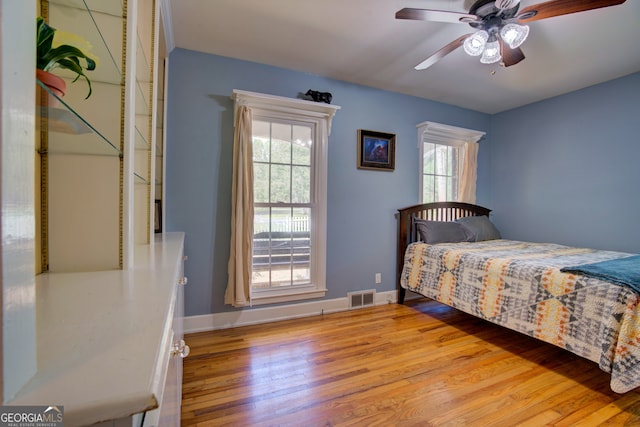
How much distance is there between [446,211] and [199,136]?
3.04 meters

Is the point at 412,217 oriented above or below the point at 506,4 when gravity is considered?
below

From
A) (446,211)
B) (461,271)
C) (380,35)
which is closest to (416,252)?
(461,271)

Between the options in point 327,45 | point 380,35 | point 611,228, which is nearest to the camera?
point 380,35

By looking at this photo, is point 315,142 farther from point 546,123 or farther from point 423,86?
point 546,123

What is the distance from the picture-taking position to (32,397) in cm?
32

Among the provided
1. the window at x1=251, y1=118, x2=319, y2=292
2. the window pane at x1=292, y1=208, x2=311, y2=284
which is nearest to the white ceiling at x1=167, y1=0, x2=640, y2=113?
the window at x1=251, y1=118, x2=319, y2=292

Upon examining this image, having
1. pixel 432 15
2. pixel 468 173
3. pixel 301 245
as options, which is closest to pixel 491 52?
pixel 432 15

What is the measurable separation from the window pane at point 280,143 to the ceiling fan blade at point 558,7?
1932 mm

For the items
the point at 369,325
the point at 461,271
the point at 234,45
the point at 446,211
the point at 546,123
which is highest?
the point at 234,45

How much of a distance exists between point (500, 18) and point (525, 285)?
72.3 inches

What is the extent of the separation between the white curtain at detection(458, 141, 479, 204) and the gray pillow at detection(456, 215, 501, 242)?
349 mm

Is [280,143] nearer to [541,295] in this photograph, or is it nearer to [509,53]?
[509,53]

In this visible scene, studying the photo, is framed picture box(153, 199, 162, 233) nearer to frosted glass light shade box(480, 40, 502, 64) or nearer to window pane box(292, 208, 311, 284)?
window pane box(292, 208, 311, 284)

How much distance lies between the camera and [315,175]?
2840 mm
